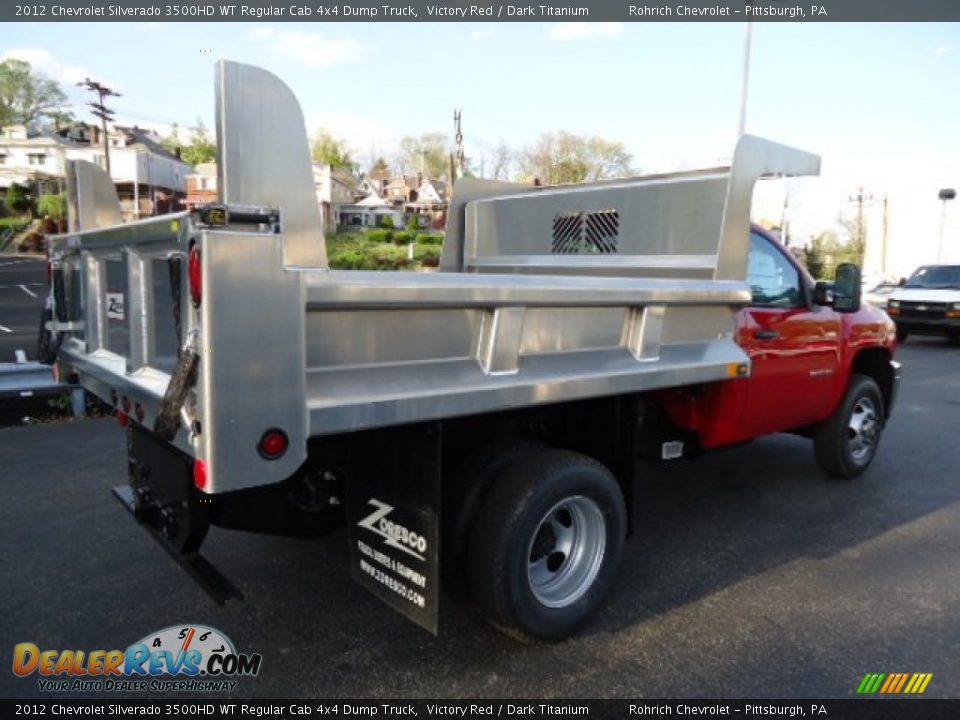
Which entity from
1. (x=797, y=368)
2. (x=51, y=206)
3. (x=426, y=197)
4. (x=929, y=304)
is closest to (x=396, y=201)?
(x=426, y=197)

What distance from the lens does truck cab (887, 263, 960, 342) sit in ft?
47.6

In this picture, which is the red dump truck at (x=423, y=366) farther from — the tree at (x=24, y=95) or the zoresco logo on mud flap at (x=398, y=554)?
the tree at (x=24, y=95)

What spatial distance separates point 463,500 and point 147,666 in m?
1.48

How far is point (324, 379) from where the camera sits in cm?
225

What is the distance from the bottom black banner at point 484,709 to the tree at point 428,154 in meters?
75.7

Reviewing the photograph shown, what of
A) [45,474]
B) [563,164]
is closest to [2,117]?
[563,164]

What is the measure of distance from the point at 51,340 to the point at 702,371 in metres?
3.27

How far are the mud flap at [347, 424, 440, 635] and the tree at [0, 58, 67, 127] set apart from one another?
3280 inches

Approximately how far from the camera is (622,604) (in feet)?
11.3

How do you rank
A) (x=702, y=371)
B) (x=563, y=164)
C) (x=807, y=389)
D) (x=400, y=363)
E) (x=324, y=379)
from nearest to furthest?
1. (x=324, y=379)
2. (x=400, y=363)
3. (x=702, y=371)
4. (x=807, y=389)
5. (x=563, y=164)

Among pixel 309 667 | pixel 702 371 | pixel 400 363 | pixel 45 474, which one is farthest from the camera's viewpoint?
pixel 45 474

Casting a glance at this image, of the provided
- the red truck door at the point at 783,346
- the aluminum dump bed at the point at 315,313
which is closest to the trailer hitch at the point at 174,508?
the aluminum dump bed at the point at 315,313

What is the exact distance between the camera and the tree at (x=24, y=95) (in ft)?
229

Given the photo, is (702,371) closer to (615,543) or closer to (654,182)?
(615,543)
